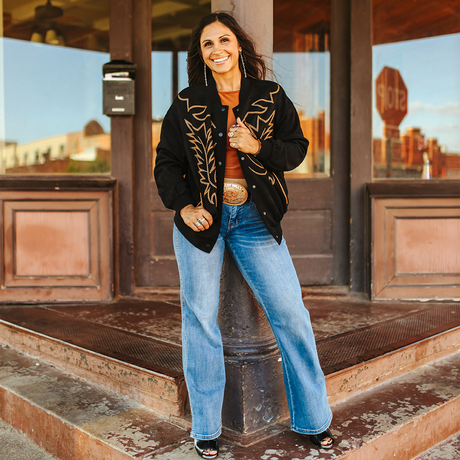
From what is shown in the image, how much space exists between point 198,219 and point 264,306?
0.45 meters

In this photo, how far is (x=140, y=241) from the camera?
14.1 ft

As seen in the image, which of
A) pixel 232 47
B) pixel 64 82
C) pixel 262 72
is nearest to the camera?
pixel 232 47

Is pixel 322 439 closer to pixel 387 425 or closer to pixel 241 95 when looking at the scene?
pixel 387 425

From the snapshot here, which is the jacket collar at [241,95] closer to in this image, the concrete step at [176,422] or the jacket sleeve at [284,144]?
the jacket sleeve at [284,144]

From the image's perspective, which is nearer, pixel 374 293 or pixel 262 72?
pixel 262 72

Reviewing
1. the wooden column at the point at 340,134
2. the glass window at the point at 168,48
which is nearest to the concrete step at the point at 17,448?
the glass window at the point at 168,48

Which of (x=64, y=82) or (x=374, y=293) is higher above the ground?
(x=64, y=82)

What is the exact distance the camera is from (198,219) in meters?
1.88

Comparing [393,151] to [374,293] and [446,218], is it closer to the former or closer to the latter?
[446,218]

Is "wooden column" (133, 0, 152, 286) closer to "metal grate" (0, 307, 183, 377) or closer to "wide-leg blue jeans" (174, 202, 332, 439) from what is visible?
"metal grate" (0, 307, 183, 377)

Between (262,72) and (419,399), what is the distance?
1733 mm

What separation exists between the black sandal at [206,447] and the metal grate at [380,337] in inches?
28.2

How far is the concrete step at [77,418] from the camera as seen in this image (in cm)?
216

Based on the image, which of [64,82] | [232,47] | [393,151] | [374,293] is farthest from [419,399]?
A: [64,82]
